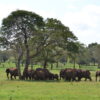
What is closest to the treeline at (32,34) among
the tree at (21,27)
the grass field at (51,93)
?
the tree at (21,27)

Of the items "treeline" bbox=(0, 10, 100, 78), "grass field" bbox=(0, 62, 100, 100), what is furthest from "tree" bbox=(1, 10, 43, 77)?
"grass field" bbox=(0, 62, 100, 100)

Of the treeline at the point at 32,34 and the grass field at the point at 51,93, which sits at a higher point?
the treeline at the point at 32,34

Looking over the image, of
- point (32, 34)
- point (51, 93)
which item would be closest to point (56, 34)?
point (32, 34)

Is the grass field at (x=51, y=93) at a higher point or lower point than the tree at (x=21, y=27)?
lower

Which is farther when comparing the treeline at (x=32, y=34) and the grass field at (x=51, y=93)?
the treeline at (x=32, y=34)

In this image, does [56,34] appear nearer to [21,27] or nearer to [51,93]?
[21,27]

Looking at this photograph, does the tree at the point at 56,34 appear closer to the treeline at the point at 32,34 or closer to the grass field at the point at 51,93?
the treeline at the point at 32,34

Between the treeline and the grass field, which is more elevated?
the treeline

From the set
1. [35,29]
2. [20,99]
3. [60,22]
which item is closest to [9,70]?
[35,29]

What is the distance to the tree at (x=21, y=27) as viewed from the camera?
143 ft

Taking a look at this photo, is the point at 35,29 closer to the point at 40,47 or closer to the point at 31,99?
the point at 40,47

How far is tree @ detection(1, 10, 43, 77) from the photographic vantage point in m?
43.7

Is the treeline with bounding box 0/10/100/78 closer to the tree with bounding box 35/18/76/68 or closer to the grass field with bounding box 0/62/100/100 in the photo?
the tree with bounding box 35/18/76/68

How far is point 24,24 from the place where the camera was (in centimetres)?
4397
